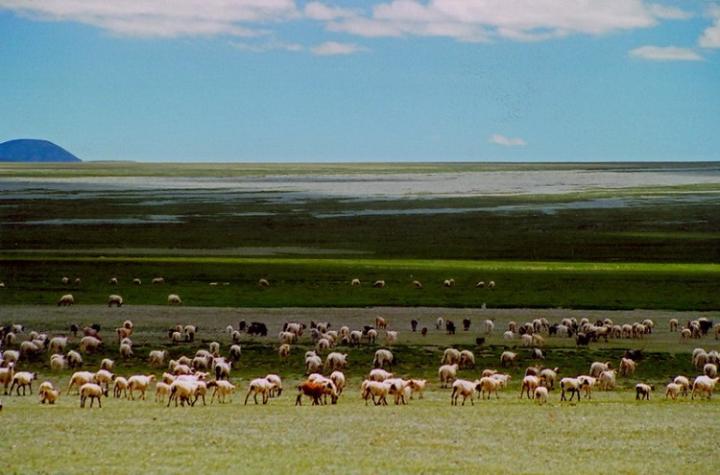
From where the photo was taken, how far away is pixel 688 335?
39.1 metres

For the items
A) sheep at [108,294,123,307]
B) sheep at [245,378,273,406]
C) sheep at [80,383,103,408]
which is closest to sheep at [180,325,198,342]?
sheep at [108,294,123,307]

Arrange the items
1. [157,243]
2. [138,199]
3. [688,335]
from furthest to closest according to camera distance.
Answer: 1. [138,199]
2. [157,243]
3. [688,335]

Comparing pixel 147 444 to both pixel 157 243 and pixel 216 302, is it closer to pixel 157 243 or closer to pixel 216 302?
pixel 216 302

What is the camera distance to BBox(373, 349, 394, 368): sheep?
33.2 metres

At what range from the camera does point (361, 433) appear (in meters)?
21.8

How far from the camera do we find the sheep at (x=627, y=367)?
107ft

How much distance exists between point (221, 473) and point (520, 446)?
6094mm

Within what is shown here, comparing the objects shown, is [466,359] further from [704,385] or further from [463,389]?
[704,385]

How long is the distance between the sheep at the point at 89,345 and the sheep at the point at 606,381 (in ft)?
53.1

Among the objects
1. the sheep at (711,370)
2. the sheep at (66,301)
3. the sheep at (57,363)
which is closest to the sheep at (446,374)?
the sheep at (711,370)

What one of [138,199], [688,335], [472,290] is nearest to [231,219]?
[138,199]

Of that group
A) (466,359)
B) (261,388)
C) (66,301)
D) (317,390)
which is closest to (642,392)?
(466,359)

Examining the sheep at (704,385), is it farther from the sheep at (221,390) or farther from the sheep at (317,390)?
the sheep at (221,390)

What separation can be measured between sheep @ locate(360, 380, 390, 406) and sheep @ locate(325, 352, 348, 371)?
536 centimetres
